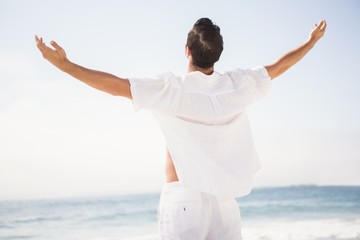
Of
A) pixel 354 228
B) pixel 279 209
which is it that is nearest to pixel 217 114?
pixel 354 228

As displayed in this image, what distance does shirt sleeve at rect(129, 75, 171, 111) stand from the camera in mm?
1953

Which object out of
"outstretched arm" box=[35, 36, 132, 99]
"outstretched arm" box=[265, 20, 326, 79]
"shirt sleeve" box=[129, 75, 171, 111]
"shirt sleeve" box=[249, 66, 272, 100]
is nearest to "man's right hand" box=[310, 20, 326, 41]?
"outstretched arm" box=[265, 20, 326, 79]

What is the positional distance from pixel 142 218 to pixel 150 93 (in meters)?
17.6

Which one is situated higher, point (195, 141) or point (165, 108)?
point (165, 108)

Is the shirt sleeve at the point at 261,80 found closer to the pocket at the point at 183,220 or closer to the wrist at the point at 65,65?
the pocket at the point at 183,220

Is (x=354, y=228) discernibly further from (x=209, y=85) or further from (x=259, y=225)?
(x=209, y=85)

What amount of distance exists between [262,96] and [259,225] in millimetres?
14607

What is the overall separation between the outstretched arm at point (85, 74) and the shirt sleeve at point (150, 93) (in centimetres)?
5

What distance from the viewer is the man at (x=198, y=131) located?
1.95 m

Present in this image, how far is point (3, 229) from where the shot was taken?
53.0 ft

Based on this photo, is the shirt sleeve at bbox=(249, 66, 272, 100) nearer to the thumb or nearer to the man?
the man

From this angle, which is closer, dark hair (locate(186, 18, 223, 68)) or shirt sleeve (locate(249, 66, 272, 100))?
dark hair (locate(186, 18, 223, 68))

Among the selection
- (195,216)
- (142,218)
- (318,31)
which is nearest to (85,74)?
(195,216)

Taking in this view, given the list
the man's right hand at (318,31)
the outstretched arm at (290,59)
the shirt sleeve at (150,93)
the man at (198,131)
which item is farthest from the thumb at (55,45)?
the man's right hand at (318,31)
